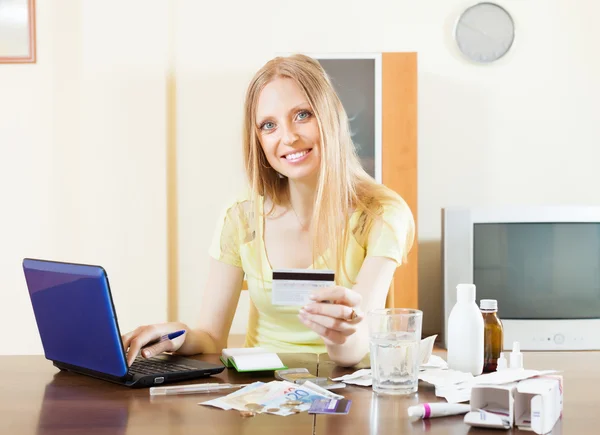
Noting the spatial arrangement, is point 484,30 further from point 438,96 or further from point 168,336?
point 168,336

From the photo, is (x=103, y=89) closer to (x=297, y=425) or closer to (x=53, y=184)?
(x=53, y=184)

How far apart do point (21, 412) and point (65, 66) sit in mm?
2640

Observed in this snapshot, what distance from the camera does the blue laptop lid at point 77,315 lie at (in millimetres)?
1271

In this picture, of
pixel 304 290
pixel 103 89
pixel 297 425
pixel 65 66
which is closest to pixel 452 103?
pixel 103 89

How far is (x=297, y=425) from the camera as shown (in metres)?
1.07

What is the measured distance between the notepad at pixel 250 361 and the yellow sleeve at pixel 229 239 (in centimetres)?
49

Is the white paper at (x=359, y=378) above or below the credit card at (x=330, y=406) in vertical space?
below

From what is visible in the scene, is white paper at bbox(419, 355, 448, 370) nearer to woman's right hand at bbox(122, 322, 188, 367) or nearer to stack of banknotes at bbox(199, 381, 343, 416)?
stack of banknotes at bbox(199, 381, 343, 416)

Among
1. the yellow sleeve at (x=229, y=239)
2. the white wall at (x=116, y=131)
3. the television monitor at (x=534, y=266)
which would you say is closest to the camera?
the yellow sleeve at (x=229, y=239)

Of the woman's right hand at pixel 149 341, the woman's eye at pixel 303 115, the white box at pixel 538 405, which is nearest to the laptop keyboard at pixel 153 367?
the woman's right hand at pixel 149 341

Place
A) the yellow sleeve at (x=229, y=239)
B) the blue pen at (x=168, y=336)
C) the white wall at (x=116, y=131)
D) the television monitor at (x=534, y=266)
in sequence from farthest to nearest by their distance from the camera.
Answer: the white wall at (x=116, y=131), the television monitor at (x=534, y=266), the yellow sleeve at (x=229, y=239), the blue pen at (x=168, y=336)

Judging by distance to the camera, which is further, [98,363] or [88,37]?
[88,37]

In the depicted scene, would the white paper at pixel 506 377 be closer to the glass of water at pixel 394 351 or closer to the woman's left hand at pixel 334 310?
the glass of water at pixel 394 351

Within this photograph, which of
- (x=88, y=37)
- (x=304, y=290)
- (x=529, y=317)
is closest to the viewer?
(x=304, y=290)
